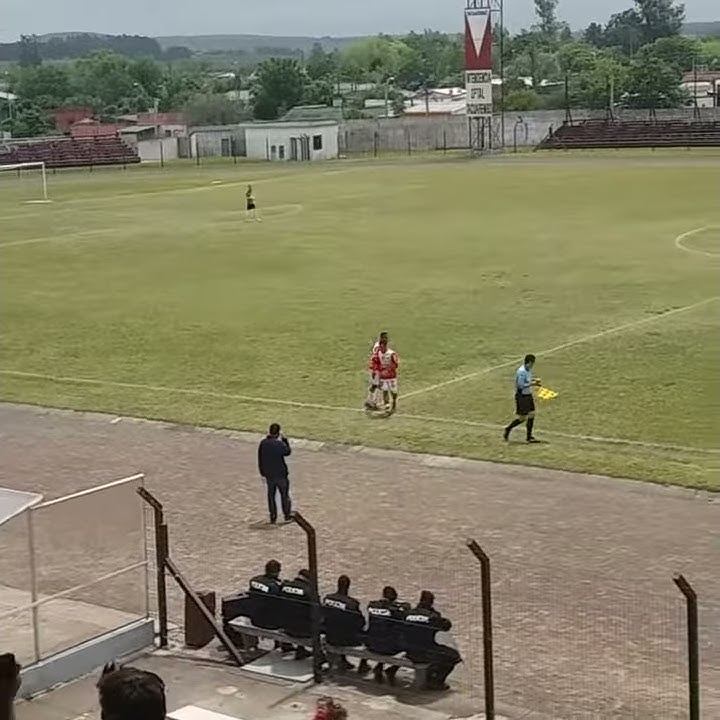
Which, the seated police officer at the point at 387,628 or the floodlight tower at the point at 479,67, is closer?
the seated police officer at the point at 387,628

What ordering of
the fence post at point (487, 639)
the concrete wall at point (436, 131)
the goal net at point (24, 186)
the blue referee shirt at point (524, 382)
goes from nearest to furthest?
the fence post at point (487, 639) < the blue referee shirt at point (524, 382) < the goal net at point (24, 186) < the concrete wall at point (436, 131)

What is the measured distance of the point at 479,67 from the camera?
10931cm

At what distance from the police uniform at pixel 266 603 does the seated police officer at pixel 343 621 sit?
0.62 metres

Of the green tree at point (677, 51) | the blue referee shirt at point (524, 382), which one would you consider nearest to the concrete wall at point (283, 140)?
the green tree at point (677, 51)

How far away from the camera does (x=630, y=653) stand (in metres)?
14.0

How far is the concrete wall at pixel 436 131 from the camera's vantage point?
127812 millimetres

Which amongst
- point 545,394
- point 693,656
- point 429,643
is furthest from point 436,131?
point 693,656

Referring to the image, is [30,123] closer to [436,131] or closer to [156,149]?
[156,149]

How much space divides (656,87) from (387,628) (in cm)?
13730

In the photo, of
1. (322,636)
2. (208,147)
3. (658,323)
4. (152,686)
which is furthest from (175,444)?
(208,147)

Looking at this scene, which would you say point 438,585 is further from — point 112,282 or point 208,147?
point 208,147

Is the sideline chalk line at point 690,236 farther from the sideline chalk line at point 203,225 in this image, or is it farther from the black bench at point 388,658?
the black bench at point 388,658

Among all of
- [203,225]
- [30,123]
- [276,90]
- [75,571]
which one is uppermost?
[276,90]

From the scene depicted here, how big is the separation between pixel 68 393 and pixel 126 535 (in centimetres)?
1465
